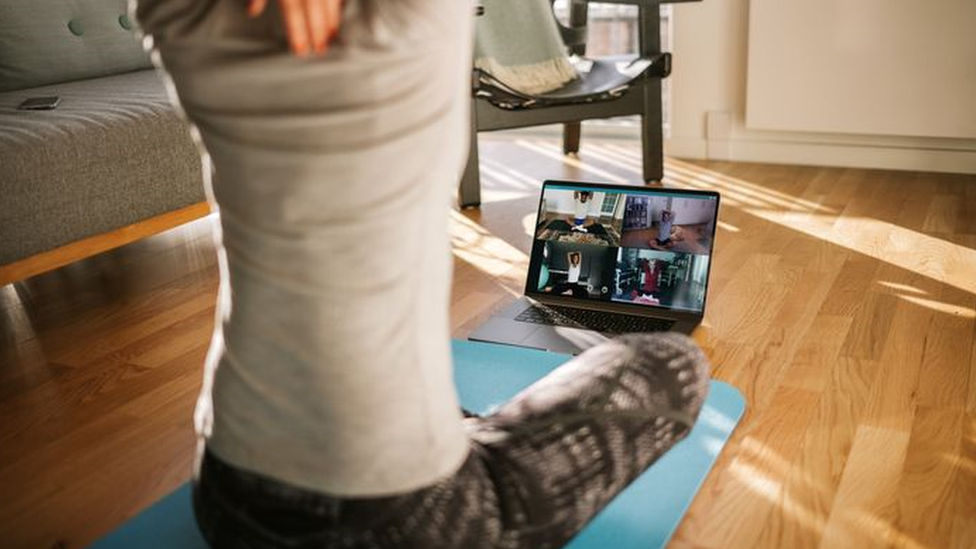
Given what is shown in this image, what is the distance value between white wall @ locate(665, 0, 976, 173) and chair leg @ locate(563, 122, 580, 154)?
323 mm

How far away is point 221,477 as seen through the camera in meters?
0.98

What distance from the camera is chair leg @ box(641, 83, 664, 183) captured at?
2.94 m

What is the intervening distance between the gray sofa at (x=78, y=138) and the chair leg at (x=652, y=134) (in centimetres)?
136

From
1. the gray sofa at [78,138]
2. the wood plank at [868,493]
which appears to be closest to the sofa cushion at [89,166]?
the gray sofa at [78,138]

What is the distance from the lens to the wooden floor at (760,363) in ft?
4.27

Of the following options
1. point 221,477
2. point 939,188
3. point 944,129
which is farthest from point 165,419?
point 944,129

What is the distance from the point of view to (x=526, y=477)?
101 cm

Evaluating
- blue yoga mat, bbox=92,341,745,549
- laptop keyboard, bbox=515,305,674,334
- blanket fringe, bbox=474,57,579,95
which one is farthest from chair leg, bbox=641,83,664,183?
blue yoga mat, bbox=92,341,745,549

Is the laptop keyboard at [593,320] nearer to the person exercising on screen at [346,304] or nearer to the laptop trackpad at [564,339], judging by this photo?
the laptop trackpad at [564,339]

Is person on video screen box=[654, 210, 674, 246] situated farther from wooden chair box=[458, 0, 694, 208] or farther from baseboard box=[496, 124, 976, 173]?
Answer: baseboard box=[496, 124, 976, 173]

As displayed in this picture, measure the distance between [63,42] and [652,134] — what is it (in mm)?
1756

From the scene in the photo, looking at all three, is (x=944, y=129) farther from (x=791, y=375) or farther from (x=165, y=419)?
(x=165, y=419)

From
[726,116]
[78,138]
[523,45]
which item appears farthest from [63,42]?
[726,116]

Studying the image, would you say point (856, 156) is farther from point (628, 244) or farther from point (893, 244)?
point (628, 244)
